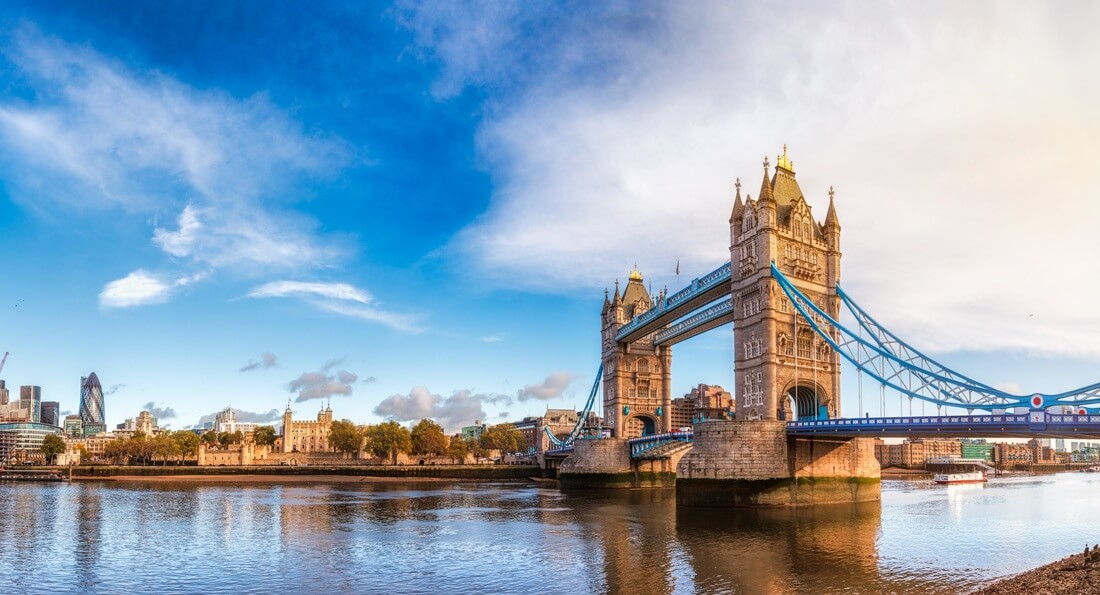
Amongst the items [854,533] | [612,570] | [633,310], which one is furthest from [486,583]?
[633,310]

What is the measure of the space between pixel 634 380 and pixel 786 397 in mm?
30212

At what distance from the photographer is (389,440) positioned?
398 ft

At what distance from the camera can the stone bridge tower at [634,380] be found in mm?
87312

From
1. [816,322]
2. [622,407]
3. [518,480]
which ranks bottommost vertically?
[518,480]

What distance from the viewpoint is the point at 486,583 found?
26.6m

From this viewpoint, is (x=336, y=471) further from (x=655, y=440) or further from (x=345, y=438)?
(x=655, y=440)

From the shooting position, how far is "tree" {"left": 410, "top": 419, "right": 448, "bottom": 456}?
13138 cm

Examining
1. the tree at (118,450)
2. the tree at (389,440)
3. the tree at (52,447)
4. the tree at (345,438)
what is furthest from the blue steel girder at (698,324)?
the tree at (52,447)

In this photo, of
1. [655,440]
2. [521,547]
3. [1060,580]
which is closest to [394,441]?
[655,440]

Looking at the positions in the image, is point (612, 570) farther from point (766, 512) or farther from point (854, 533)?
point (766, 512)

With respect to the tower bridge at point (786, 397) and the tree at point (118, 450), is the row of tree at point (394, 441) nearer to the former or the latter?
the tree at point (118, 450)

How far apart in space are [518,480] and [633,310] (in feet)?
100

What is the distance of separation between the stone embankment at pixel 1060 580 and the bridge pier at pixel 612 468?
53.5 meters

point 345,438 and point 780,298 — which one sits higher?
point 780,298
